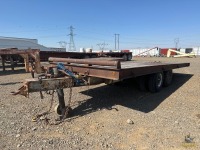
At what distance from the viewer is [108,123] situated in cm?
417

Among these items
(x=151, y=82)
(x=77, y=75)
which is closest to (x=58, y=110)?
(x=77, y=75)

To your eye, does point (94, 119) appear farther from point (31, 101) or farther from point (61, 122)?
point (31, 101)

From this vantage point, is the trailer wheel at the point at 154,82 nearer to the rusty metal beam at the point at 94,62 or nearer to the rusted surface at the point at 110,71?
the rusted surface at the point at 110,71

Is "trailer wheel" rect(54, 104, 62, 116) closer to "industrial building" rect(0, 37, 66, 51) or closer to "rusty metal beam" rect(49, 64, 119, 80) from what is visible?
"rusty metal beam" rect(49, 64, 119, 80)

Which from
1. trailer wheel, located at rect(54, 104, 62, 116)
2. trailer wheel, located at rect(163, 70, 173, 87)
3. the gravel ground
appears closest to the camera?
the gravel ground

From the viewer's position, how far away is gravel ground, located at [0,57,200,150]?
335 cm

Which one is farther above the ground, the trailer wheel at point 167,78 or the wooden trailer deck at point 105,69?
the wooden trailer deck at point 105,69

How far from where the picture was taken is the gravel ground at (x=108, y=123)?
3.35m

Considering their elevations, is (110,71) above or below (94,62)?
below

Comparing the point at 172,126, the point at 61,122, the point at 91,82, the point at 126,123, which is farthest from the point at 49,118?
the point at 172,126

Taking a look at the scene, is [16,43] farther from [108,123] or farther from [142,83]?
[108,123]

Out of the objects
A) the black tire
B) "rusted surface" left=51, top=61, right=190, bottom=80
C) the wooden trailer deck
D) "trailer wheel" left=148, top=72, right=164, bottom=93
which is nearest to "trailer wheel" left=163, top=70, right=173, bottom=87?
"trailer wheel" left=148, top=72, right=164, bottom=93

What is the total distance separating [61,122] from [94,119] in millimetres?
731

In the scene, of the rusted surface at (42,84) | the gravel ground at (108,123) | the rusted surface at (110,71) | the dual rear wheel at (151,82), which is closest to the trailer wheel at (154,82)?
the dual rear wheel at (151,82)
